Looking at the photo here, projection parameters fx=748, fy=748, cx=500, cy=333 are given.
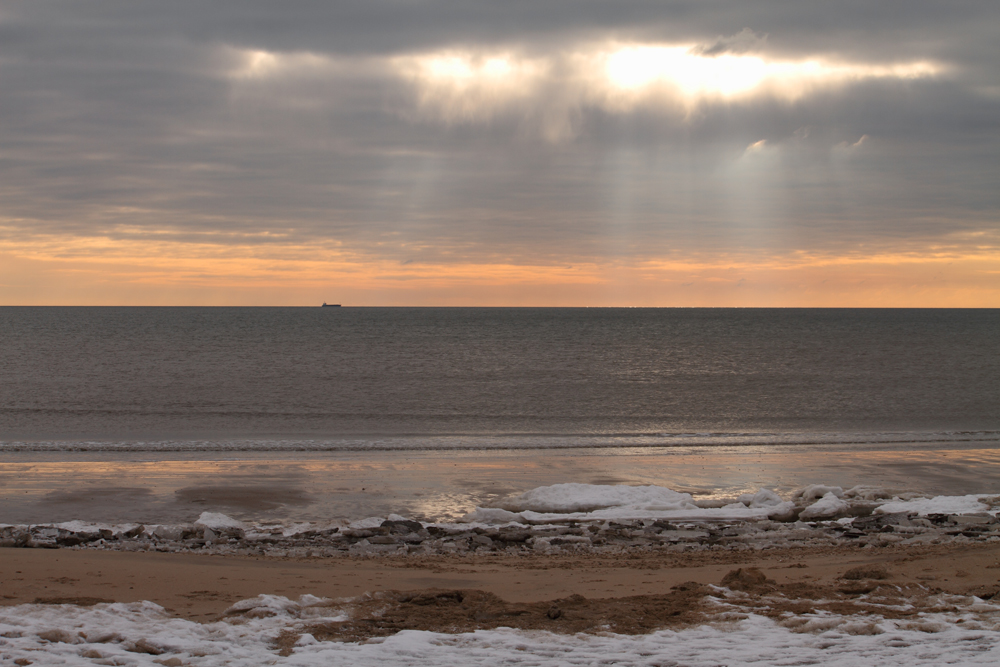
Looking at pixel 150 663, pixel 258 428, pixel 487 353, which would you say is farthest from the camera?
pixel 487 353

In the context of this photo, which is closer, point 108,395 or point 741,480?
point 741,480

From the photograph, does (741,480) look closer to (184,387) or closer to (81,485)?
(81,485)

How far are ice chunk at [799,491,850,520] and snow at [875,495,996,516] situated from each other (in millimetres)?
649

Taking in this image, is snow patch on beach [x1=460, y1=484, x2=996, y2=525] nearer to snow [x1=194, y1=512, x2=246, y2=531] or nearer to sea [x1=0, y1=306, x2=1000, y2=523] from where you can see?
sea [x1=0, y1=306, x2=1000, y2=523]

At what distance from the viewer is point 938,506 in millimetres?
13633

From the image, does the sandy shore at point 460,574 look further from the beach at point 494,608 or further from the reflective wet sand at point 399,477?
the reflective wet sand at point 399,477

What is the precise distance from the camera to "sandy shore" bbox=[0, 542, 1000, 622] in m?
8.43

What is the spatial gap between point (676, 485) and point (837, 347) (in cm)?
6943

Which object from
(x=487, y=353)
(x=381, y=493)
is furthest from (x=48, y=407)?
(x=487, y=353)

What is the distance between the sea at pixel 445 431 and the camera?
1603 cm

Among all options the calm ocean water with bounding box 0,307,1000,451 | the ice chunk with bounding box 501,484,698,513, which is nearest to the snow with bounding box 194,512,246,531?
the ice chunk with bounding box 501,484,698,513

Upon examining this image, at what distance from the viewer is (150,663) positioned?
20.5 ft

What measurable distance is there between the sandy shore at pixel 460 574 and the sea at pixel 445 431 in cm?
362

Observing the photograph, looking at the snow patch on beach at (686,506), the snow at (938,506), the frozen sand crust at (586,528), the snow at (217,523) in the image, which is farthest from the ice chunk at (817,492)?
the snow at (217,523)
